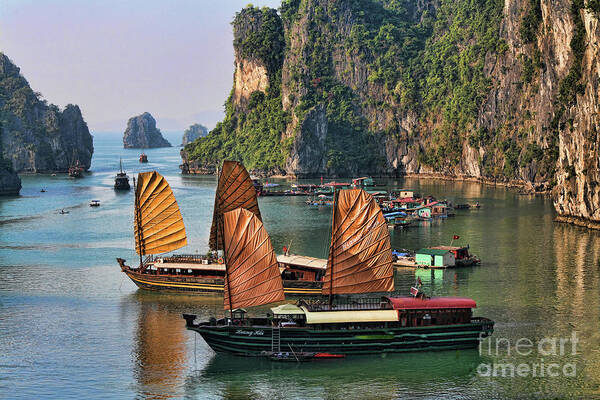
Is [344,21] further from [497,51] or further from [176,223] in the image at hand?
[176,223]

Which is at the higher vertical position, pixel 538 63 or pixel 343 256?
pixel 538 63

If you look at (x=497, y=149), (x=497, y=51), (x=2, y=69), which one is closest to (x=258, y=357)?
(x=497, y=149)

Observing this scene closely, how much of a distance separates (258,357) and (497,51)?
108m

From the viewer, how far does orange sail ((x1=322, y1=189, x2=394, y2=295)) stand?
37.3 m

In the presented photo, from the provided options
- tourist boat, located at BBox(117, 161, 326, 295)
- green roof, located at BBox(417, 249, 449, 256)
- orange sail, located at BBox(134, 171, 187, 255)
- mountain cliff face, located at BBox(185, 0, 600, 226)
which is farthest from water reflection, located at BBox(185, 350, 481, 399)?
mountain cliff face, located at BBox(185, 0, 600, 226)

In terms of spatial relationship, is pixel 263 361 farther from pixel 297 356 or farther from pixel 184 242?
pixel 184 242

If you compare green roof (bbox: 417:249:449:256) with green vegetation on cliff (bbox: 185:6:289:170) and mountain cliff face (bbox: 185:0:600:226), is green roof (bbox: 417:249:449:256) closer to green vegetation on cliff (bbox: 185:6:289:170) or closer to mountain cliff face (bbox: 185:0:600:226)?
mountain cliff face (bbox: 185:0:600:226)

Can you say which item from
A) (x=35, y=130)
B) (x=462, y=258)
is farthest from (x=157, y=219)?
(x=35, y=130)

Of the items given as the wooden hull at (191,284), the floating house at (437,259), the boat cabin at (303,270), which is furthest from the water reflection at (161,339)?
the floating house at (437,259)

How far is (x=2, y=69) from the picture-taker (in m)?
181

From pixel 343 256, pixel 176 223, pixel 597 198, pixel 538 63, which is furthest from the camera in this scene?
pixel 538 63

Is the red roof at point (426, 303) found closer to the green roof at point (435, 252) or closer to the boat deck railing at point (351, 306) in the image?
the boat deck railing at point (351, 306)

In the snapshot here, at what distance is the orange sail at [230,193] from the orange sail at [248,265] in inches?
457

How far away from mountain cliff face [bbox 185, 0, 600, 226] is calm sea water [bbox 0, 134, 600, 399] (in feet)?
139
